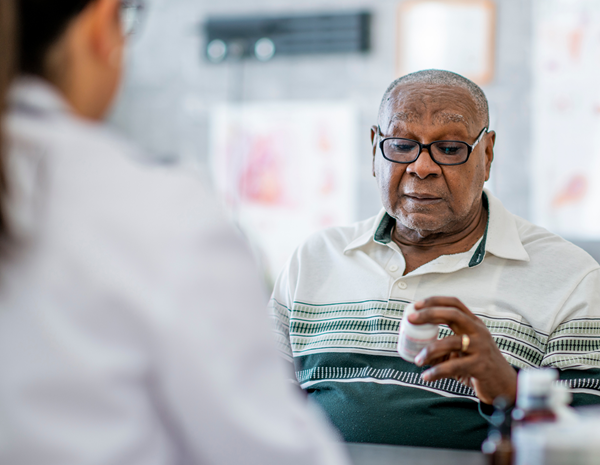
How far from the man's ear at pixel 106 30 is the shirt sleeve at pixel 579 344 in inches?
39.3

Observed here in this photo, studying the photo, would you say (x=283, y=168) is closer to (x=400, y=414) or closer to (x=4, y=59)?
(x=400, y=414)

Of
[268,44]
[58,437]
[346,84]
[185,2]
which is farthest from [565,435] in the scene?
[185,2]

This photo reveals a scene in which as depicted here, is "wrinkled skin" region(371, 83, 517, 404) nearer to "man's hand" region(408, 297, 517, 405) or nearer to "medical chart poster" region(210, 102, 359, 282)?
"man's hand" region(408, 297, 517, 405)

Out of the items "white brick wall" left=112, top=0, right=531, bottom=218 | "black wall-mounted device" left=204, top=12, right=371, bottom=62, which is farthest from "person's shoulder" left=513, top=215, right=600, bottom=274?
"black wall-mounted device" left=204, top=12, right=371, bottom=62

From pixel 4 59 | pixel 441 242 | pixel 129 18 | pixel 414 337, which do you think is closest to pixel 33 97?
pixel 4 59

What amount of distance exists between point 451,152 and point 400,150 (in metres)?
0.11

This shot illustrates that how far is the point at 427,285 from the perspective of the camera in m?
1.35

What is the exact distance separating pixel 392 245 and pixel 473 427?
454mm

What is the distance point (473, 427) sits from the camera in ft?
3.87

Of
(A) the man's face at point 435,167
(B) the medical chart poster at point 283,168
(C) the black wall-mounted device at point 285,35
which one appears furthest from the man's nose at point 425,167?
(C) the black wall-mounted device at point 285,35

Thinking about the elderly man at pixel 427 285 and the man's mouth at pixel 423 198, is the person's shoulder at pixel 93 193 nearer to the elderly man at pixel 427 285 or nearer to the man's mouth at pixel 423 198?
the elderly man at pixel 427 285

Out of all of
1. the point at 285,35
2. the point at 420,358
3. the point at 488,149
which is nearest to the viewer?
the point at 420,358

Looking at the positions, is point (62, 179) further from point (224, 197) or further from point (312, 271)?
point (224, 197)

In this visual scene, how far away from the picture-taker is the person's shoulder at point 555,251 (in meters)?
1.30
